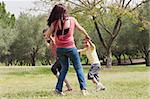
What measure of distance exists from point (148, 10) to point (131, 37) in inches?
492

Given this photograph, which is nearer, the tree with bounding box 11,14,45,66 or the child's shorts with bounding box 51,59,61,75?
the child's shorts with bounding box 51,59,61,75

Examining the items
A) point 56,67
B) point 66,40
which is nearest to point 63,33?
point 66,40

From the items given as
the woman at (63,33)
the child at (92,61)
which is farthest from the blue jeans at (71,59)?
the child at (92,61)

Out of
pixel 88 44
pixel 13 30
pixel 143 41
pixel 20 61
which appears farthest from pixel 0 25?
pixel 88 44

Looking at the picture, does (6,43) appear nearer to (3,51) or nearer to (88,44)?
(3,51)

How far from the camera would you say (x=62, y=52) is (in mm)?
8797

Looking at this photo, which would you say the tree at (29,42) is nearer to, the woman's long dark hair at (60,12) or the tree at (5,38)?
the tree at (5,38)

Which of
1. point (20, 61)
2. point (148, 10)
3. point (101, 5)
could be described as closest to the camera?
point (101, 5)

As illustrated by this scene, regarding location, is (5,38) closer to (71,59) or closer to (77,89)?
(77,89)

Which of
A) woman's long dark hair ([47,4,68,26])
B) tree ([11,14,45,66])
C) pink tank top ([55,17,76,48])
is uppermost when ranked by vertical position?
woman's long dark hair ([47,4,68,26])

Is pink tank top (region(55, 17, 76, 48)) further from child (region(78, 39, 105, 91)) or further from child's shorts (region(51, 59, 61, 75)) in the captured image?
child (region(78, 39, 105, 91))

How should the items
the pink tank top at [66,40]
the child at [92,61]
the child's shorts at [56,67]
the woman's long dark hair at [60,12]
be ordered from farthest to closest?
the child at [92,61] → the child's shorts at [56,67] → the pink tank top at [66,40] → the woman's long dark hair at [60,12]

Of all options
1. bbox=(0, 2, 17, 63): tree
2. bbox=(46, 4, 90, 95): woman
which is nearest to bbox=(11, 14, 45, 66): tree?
bbox=(0, 2, 17, 63): tree

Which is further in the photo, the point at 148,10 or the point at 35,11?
the point at 148,10
